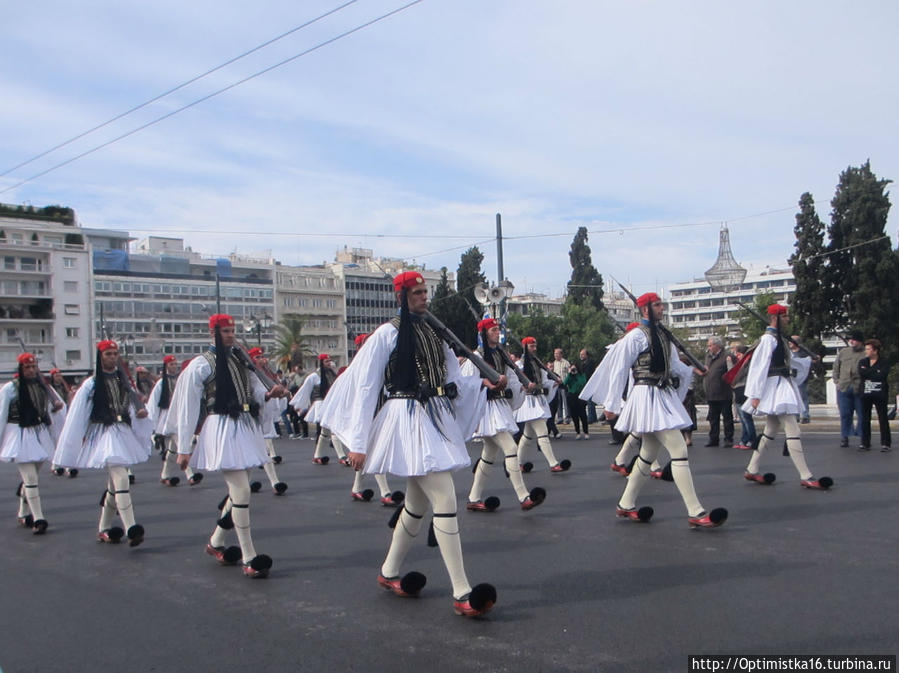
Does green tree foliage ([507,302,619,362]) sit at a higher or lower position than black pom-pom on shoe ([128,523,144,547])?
higher

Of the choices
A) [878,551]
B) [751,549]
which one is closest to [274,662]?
[751,549]

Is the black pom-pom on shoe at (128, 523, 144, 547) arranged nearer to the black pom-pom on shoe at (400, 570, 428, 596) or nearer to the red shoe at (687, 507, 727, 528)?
the black pom-pom on shoe at (400, 570, 428, 596)

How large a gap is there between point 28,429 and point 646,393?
24.7 ft

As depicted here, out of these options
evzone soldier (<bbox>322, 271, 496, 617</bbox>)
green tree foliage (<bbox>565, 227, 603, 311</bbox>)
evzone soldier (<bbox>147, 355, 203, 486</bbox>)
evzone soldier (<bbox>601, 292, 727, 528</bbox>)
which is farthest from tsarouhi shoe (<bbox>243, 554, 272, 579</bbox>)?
green tree foliage (<bbox>565, 227, 603, 311</bbox>)

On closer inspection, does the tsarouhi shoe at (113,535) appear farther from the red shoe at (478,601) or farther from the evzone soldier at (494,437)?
the red shoe at (478,601)

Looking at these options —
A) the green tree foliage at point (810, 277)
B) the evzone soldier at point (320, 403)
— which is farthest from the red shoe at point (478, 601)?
the green tree foliage at point (810, 277)

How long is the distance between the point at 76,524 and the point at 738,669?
9.08 m

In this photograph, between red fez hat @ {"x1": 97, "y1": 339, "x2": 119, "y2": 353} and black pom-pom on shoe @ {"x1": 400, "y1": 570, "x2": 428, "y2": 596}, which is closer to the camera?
black pom-pom on shoe @ {"x1": 400, "y1": 570, "x2": 428, "y2": 596}

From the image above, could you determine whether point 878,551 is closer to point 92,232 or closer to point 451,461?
point 451,461

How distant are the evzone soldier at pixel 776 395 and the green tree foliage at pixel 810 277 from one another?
46441mm

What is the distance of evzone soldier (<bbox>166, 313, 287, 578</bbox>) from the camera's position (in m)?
7.50

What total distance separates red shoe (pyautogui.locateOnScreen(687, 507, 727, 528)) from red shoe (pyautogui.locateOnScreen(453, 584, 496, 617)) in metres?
3.30

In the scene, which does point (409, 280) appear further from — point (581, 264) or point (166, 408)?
point (581, 264)

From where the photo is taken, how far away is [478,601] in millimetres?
5688
